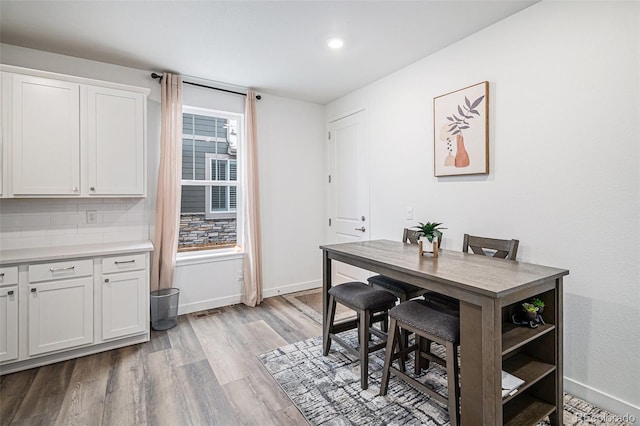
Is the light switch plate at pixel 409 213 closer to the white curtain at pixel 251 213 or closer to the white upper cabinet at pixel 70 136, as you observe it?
the white curtain at pixel 251 213

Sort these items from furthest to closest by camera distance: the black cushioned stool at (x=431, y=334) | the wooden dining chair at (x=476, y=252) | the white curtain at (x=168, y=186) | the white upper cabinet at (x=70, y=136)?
the white curtain at (x=168, y=186) < the white upper cabinet at (x=70, y=136) < the wooden dining chair at (x=476, y=252) < the black cushioned stool at (x=431, y=334)

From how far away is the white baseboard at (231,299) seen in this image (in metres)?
3.57

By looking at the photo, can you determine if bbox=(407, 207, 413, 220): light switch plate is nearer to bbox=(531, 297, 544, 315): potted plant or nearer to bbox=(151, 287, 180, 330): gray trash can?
bbox=(531, 297, 544, 315): potted plant

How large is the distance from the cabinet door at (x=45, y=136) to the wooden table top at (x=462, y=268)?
7.73 feet

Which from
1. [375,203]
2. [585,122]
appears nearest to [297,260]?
[375,203]

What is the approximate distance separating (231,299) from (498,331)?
315 centimetres

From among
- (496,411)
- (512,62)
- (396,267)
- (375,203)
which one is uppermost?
(512,62)

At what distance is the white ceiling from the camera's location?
2.20m

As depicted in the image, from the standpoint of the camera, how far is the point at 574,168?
2.01 meters

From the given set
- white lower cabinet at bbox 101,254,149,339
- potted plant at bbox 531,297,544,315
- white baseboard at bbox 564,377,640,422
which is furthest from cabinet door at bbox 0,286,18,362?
white baseboard at bbox 564,377,640,422

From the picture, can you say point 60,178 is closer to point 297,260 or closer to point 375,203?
point 297,260

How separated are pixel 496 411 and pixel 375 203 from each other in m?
2.49

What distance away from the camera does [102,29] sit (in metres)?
2.47

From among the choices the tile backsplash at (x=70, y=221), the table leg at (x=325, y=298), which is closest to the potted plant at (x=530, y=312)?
the table leg at (x=325, y=298)
